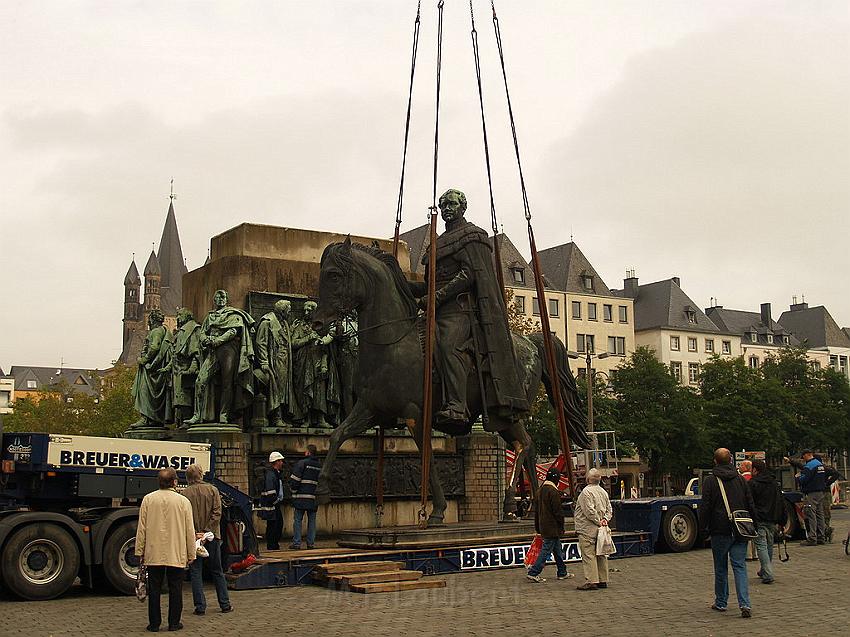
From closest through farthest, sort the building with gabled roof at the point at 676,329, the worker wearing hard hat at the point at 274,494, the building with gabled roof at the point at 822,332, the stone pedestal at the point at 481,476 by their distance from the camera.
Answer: the worker wearing hard hat at the point at 274,494 < the stone pedestal at the point at 481,476 < the building with gabled roof at the point at 676,329 < the building with gabled roof at the point at 822,332

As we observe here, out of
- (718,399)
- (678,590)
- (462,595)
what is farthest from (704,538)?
(718,399)

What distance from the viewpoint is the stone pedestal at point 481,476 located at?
2252cm

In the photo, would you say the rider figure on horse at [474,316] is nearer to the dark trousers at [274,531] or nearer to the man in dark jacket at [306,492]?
the man in dark jacket at [306,492]

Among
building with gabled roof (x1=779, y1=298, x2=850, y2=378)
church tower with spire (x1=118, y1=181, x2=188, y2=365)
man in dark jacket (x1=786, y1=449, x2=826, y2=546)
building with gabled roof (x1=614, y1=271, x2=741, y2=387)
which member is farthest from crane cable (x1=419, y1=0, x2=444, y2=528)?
church tower with spire (x1=118, y1=181, x2=188, y2=365)

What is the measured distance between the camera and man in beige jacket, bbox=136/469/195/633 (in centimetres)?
1124

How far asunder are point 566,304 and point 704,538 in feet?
242

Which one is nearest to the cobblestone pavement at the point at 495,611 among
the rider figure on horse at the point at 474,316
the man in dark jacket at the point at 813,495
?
the rider figure on horse at the point at 474,316

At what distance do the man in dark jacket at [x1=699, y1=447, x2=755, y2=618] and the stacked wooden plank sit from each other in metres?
3.86

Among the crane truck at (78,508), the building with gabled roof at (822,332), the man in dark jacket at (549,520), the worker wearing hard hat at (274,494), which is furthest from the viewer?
the building with gabled roof at (822,332)

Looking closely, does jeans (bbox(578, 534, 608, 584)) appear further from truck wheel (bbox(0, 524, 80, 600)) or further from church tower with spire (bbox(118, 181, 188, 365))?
church tower with spire (bbox(118, 181, 188, 365))

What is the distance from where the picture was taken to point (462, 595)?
13.8 m

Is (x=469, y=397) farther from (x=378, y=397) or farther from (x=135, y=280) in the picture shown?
(x=135, y=280)

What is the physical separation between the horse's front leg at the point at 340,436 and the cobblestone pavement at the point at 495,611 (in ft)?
7.60

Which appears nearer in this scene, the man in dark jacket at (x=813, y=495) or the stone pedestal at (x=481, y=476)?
the man in dark jacket at (x=813, y=495)
